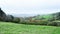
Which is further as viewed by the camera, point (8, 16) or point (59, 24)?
point (8, 16)

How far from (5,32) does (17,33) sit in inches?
53.6

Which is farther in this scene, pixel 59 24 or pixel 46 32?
pixel 59 24

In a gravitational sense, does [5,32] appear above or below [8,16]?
below

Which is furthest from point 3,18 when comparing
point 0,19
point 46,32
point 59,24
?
point 46,32

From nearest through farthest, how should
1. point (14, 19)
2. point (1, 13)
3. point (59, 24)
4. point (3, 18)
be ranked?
point (59, 24) → point (14, 19) → point (3, 18) → point (1, 13)

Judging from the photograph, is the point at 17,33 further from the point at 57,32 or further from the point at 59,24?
the point at 59,24

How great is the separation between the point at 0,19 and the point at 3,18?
526mm

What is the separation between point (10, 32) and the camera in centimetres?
1653

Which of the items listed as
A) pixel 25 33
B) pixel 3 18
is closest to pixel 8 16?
pixel 3 18

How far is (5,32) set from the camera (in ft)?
53.9

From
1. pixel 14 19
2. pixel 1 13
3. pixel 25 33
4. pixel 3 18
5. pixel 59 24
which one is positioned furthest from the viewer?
pixel 1 13

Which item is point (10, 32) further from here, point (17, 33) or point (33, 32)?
point (33, 32)

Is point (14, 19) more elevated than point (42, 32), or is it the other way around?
point (14, 19)

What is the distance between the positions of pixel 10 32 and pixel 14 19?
7747 mm
